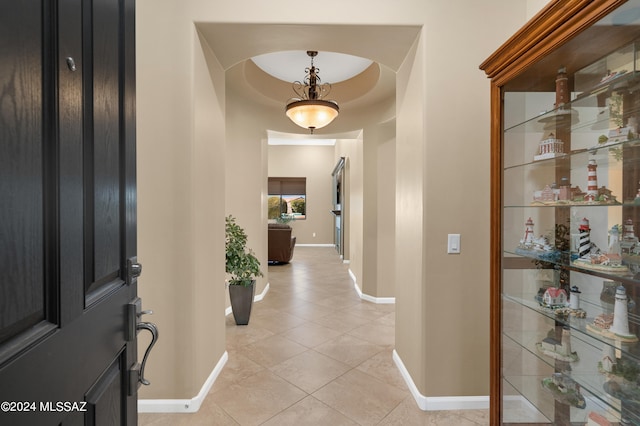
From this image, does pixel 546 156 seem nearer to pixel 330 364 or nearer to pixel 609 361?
pixel 609 361

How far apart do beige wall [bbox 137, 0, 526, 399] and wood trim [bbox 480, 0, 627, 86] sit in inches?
19.2

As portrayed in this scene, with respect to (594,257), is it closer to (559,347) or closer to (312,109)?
(559,347)

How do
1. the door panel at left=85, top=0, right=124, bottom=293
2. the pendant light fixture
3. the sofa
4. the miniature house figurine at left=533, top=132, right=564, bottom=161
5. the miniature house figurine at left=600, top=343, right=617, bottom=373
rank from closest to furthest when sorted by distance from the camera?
the door panel at left=85, top=0, right=124, bottom=293
the miniature house figurine at left=600, top=343, right=617, bottom=373
the miniature house figurine at left=533, top=132, right=564, bottom=161
the pendant light fixture
the sofa

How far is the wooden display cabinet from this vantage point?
3.84ft

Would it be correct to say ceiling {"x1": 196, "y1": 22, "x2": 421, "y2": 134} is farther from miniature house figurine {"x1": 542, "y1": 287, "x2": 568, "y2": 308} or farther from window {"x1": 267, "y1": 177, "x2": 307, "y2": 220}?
window {"x1": 267, "y1": 177, "x2": 307, "y2": 220}

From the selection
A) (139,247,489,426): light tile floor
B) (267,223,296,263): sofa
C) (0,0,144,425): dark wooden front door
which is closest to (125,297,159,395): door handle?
(0,0,144,425): dark wooden front door

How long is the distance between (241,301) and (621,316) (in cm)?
313

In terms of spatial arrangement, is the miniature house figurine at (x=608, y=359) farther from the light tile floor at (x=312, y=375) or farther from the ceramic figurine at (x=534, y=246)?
the light tile floor at (x=312, y=375)

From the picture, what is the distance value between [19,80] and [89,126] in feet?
0.72

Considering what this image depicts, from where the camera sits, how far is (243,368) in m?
2.59

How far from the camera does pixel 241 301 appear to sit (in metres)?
3.52

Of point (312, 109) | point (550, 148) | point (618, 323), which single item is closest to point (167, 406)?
point (618, 323)

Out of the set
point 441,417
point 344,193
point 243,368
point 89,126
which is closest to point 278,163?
point 344,193

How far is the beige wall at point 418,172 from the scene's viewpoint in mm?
2020
